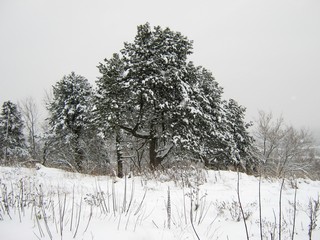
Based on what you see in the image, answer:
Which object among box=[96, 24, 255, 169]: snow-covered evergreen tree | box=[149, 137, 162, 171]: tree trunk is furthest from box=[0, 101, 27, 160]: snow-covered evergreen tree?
box=[149, 137, 162, 171]: tree trunk

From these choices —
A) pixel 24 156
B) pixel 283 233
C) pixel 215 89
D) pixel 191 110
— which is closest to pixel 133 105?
pixel 191 110

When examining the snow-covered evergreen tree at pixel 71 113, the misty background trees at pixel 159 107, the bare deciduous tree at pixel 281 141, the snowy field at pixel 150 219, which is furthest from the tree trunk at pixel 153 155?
the bare deciduous tree at pixel 281 141

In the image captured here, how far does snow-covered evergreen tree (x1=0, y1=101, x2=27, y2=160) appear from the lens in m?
25.4

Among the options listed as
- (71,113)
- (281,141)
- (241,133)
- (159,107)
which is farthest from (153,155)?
(281,141)

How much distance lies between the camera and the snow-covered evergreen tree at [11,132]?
25373 mm

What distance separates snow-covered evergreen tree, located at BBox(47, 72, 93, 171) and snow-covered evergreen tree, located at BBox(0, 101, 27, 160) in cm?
831

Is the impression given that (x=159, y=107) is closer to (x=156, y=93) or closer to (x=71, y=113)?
(x=156, y=93)

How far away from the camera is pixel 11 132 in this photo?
86.6ft

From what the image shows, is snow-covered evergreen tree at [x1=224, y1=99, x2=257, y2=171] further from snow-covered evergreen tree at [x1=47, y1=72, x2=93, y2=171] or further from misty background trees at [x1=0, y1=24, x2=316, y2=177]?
snow-covered evergreen tree at [x1=47, y1=72, x2=93, y2=171]

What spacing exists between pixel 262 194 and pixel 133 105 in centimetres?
1104

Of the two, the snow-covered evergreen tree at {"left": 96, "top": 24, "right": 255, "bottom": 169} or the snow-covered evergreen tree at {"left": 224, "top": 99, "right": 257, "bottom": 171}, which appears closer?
the snow-covered evergreen tree at {"left": 96, "top": 24, "right": 255, "bottom": 169}

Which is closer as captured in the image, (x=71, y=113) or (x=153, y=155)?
(x=153, y=155)

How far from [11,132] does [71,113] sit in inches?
504

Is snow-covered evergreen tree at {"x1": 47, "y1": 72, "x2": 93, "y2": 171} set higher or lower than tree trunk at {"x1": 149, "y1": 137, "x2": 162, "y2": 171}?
higher
